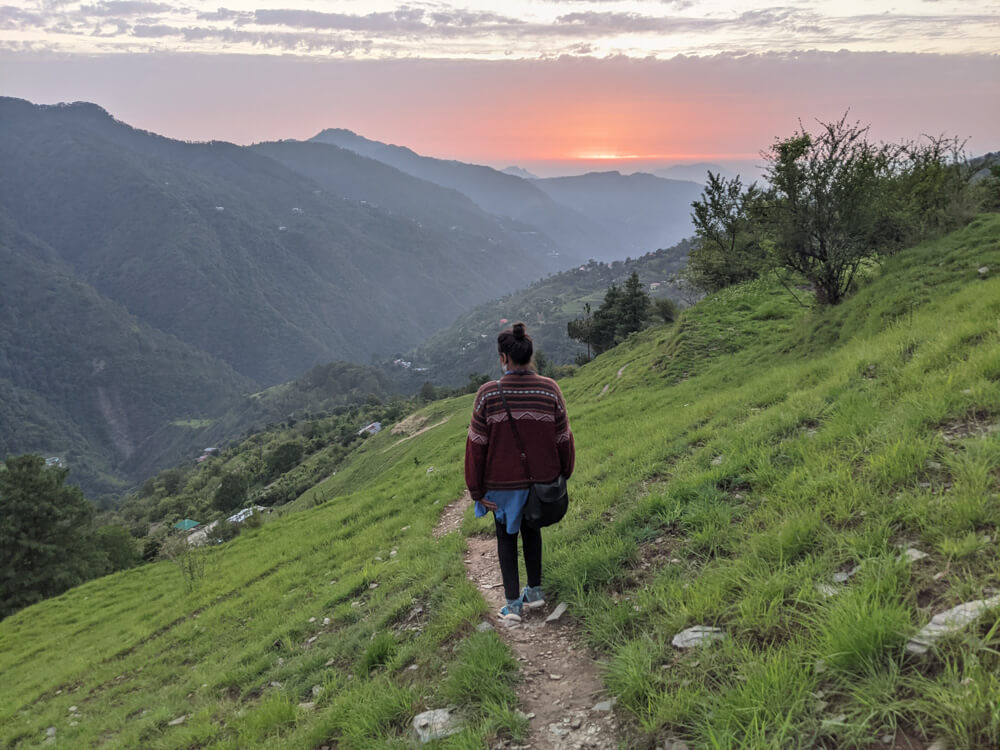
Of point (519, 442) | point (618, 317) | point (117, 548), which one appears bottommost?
point (117, 548)

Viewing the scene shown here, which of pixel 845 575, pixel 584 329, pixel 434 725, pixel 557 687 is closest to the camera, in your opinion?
pixel 845 575

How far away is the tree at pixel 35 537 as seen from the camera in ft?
103

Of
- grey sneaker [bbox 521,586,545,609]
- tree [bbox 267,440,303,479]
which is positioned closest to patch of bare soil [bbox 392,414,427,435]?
grey sneaker [bbox 521,586,545,609]

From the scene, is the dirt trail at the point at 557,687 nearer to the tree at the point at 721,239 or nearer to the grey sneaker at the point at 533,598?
the grey sneaker at the point at 533,598

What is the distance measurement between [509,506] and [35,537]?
4238cm

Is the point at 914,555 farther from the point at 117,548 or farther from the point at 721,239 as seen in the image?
the point at 117,548

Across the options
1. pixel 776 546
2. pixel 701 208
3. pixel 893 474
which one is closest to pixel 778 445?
pixel 893 474

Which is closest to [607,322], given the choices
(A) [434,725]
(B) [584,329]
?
(B) [584,329]

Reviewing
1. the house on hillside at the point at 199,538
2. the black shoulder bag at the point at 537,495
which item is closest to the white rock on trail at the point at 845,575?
the black shoulder bag at the point at 537,495

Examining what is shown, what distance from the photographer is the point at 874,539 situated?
4066mm

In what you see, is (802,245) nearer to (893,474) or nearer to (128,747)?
(893,474)

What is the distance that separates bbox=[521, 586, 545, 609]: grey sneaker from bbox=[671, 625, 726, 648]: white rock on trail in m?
1.77

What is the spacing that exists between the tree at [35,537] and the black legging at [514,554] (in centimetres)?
4009

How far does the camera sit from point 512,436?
5.03 meters
